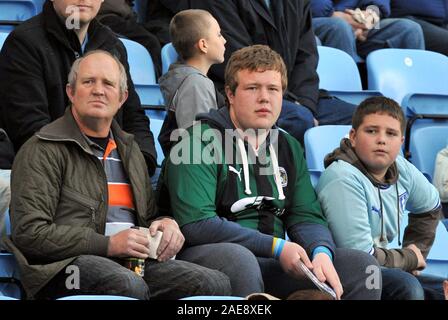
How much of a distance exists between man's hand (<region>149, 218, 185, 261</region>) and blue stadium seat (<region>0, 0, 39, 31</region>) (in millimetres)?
2124

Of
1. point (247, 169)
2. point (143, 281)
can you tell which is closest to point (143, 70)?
point (247, 169)

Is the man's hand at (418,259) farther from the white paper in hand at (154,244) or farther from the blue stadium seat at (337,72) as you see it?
the blue stadium seat at (337,72)

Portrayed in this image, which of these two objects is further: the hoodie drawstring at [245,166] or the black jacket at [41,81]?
the black jacket at [41,81]

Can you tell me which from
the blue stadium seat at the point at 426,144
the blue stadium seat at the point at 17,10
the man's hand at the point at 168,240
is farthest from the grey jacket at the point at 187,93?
the blue stadium seat at the point at 426,144

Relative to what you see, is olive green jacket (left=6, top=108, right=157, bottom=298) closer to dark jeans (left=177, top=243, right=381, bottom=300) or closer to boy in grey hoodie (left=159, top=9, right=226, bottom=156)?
dark jeans (left=177, top=243, right=381, bottom=300)

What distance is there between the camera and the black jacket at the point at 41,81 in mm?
4488

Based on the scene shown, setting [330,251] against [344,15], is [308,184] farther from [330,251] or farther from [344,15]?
[344,15]

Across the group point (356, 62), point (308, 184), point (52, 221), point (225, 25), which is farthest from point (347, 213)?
point (356, 62)

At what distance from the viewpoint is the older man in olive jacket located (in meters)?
3.80

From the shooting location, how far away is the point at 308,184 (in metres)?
4.40

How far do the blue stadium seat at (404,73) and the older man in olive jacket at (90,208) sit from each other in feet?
7.85

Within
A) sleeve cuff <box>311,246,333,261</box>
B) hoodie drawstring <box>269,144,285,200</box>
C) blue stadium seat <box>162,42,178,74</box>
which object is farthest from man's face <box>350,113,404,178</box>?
blue stadium seat <box>162,42,178,74</box>

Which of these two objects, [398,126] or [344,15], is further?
[344,15]

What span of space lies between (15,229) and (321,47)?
295 centimetres
